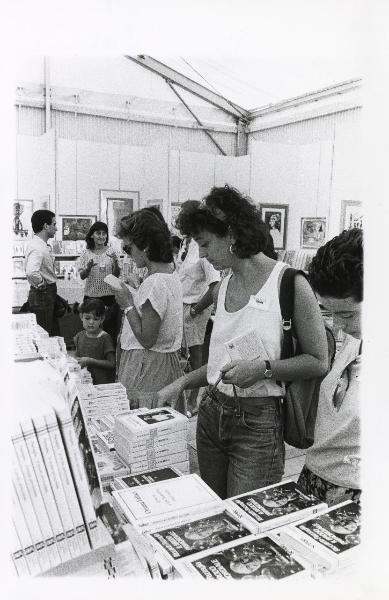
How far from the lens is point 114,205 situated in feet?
24.7

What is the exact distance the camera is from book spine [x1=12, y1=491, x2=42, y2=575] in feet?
3.30

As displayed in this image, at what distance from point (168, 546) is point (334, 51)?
4.39ft

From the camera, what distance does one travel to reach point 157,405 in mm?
1980

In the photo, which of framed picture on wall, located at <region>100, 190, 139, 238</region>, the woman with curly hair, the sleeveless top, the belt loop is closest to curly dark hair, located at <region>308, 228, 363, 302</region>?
the woman with curly hair

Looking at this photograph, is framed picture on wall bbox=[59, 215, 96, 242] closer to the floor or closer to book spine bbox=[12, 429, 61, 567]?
the floor

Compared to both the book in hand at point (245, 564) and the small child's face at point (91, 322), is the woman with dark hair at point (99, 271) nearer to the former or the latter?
the small child's face at point (91, 322)

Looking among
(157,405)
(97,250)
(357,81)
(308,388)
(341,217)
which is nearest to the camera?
(357,81)

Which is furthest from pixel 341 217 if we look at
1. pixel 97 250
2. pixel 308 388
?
pixel 308 388

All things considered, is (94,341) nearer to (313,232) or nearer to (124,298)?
(124,298)

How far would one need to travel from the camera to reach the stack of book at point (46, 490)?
101 centimetres

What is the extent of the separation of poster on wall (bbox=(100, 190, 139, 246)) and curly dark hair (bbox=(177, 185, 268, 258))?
5.75m

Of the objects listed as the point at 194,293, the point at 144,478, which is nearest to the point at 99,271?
the point at 194,293

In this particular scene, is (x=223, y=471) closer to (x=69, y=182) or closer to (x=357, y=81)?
(x=357, y=81)

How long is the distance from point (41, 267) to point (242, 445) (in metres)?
2.96
